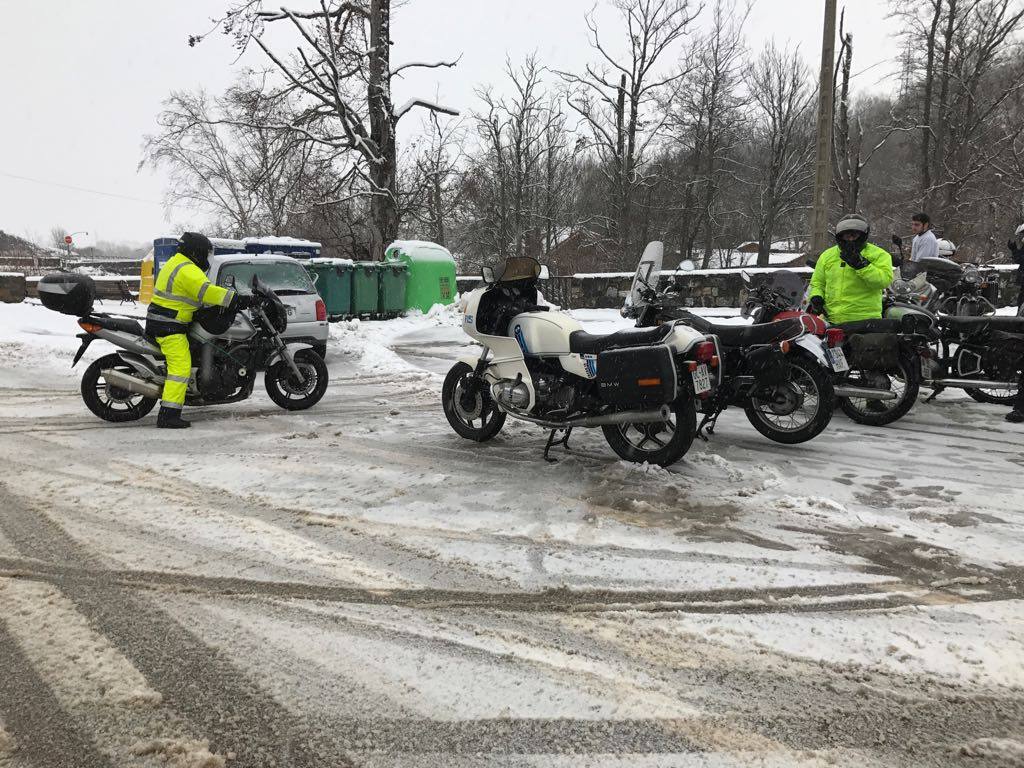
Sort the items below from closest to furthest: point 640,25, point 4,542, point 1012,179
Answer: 1. point 4,542
2. point 1012,179
3. point 640,25

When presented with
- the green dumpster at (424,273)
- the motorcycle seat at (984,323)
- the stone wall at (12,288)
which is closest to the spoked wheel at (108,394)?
the motorcycle seat at (984,323)

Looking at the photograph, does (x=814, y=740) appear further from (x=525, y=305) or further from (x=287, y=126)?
(x=287, y=126)

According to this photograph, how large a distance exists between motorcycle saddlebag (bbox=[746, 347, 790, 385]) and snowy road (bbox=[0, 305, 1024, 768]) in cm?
63

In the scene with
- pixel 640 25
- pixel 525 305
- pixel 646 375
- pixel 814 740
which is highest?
pixel 640 25

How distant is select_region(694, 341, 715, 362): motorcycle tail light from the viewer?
491 centimetres

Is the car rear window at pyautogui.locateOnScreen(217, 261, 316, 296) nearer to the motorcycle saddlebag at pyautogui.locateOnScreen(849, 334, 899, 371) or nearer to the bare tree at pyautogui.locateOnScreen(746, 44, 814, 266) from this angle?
the motorcycle saddlebag at pyautogui.locateOnScreen(849, 334, 899, 371)

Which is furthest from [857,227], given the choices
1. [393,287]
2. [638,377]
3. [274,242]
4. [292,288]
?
[393,287]

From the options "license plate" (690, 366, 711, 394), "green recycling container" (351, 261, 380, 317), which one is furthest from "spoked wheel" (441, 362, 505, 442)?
"green recycling container" (351, 261, 380, 317)

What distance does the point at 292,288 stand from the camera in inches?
431

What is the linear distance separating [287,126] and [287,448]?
19.3m

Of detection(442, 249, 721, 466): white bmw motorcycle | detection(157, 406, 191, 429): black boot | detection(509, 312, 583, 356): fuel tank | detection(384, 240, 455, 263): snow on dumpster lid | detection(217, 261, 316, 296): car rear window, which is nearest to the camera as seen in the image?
detection(442, 249, 721, 466): white bmw motorcycle

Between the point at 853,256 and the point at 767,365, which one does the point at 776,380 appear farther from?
the point at 853,256

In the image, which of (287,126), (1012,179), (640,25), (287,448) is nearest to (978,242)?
(1012,179)

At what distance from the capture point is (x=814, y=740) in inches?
83.0
